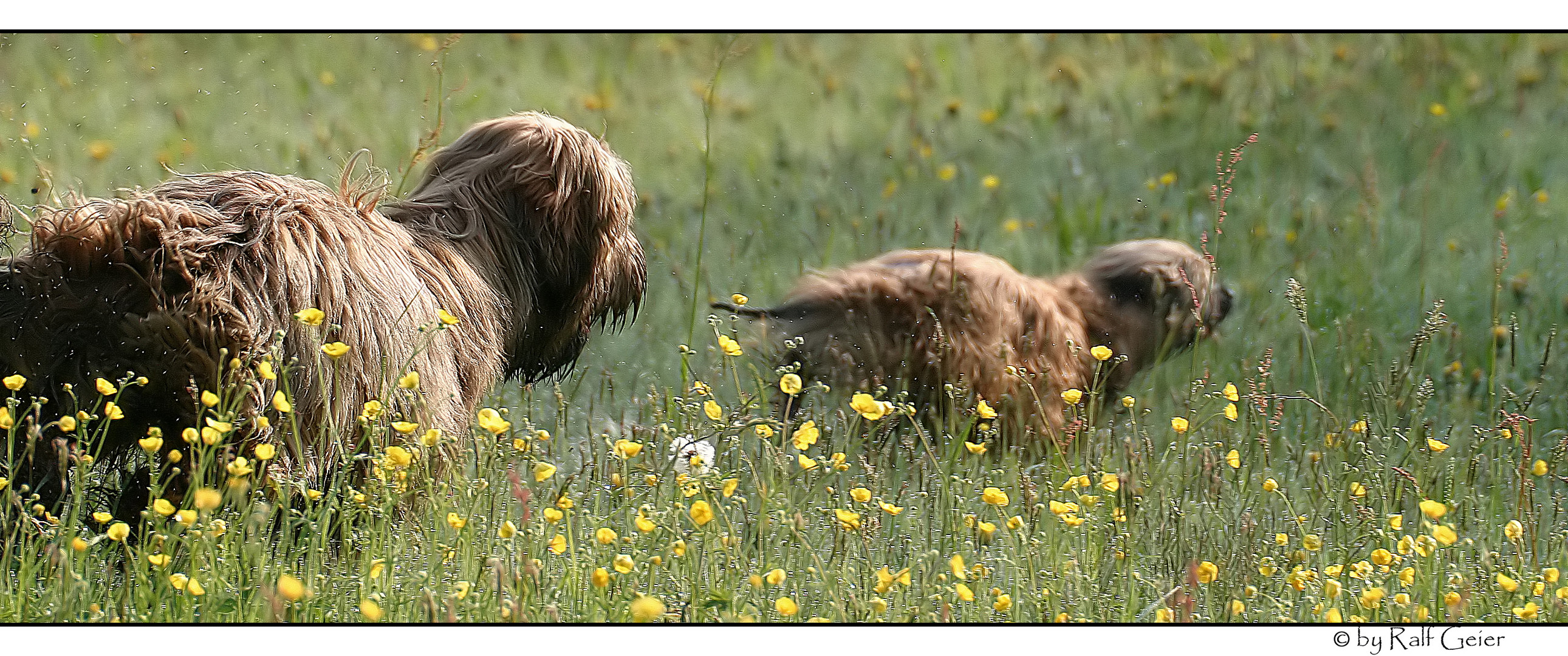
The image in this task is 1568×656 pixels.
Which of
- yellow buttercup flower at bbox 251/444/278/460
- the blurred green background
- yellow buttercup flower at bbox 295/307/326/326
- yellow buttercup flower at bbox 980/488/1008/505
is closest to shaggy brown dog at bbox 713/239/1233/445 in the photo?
the blurred green background

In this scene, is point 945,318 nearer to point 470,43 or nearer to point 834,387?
point 834,387

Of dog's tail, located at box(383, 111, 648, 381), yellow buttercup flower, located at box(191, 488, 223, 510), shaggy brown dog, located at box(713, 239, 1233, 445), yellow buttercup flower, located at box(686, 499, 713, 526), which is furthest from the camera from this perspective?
shaggy brown dog, located at box(713, 239, 1233, 445)

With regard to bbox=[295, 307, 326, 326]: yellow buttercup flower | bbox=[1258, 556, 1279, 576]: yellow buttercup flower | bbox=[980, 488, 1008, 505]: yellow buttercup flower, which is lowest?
bbox=[1258, 556, 1279, 576]: yellow buttercup flower

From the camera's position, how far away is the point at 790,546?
3039 mm

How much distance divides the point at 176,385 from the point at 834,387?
204cm

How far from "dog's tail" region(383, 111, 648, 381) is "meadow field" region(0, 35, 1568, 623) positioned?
6.0 inches

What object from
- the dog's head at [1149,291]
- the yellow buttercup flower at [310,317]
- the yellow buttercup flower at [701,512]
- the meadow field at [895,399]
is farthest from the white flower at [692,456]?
the dog's head at [1149,291]

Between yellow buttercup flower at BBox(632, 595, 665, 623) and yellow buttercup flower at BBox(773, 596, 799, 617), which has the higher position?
yellow buttercup flower at BBox(632, 595, 665, 623)

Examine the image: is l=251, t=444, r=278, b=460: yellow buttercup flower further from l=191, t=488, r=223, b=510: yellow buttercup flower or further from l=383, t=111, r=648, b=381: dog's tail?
l=383, t=111, r=648, b=381: dog's tail

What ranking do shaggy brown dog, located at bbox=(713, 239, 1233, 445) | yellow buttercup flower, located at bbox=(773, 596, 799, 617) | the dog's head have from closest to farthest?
yellow buttercup flower, located at bbox=(773, 596, 799, 617)
shaggy brown dog, located at bbox=(713, 239, 1233, 445)
the dog's head

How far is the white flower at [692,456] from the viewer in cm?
280

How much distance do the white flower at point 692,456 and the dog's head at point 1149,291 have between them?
1.52 metres

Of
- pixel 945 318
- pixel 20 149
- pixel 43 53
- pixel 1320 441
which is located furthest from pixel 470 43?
pixel 1320 441

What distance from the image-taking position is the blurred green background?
5.24m
